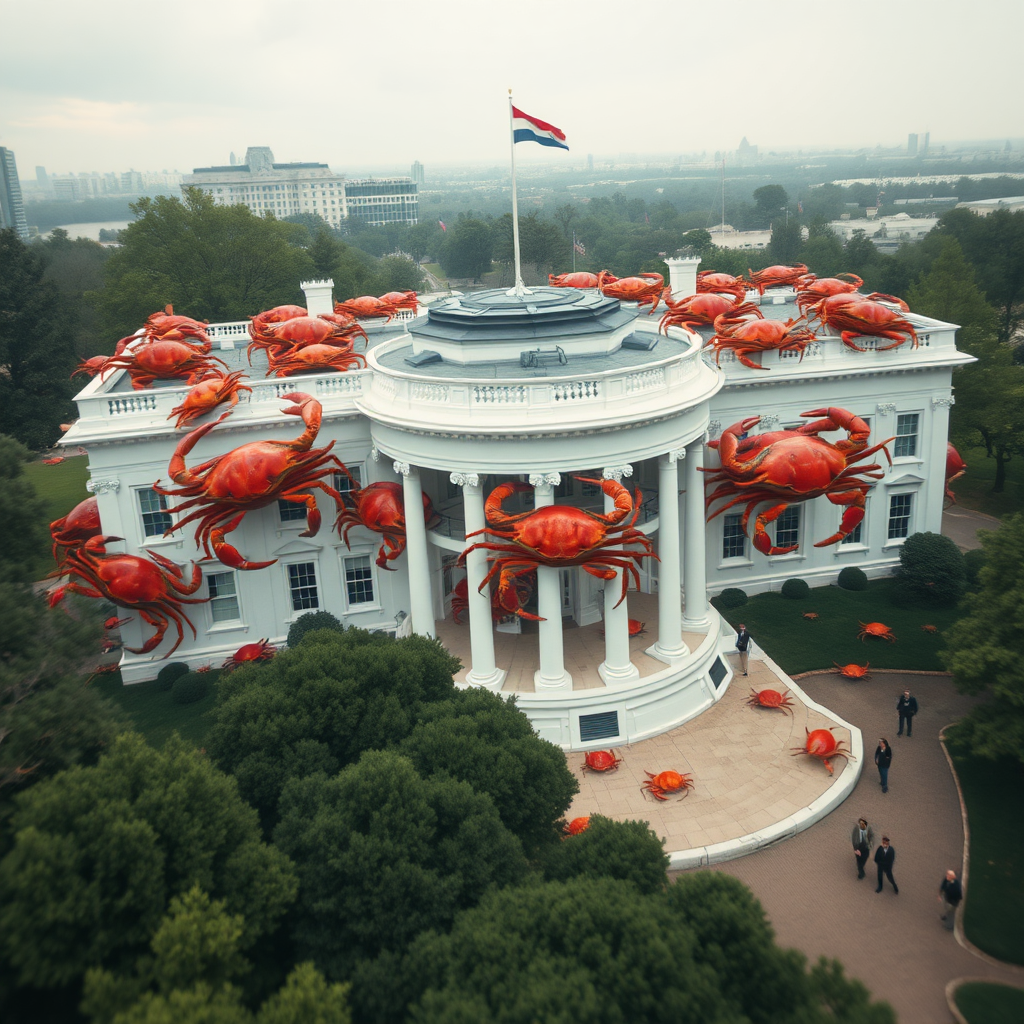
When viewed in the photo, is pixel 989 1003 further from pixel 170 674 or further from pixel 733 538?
pixel 170 674

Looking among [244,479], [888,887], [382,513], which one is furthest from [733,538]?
[244,479]

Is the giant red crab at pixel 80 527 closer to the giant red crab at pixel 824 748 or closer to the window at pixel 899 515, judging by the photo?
the giant red crab at pixel 824 748

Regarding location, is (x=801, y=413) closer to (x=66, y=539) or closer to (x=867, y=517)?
(x=867, y=517)

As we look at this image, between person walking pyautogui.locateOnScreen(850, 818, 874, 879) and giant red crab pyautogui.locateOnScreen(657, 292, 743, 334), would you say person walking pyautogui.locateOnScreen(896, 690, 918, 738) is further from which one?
giant red crab pyautogui.locateOnScreen(657, 292, 743, 334)


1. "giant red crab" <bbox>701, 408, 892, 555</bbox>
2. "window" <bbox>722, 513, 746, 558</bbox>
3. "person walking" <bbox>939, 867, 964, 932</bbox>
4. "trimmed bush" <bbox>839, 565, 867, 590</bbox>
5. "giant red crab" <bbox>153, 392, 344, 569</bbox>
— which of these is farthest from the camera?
"trimmed bush" <bbox>839, 565, 867, 590</bbox>

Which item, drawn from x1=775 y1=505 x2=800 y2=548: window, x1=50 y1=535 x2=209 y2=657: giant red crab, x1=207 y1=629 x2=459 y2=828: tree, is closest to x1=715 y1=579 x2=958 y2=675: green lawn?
x1=775 y1=505 x2=800 y2=548: window

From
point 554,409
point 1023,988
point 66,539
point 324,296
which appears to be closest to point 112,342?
point 324,296
